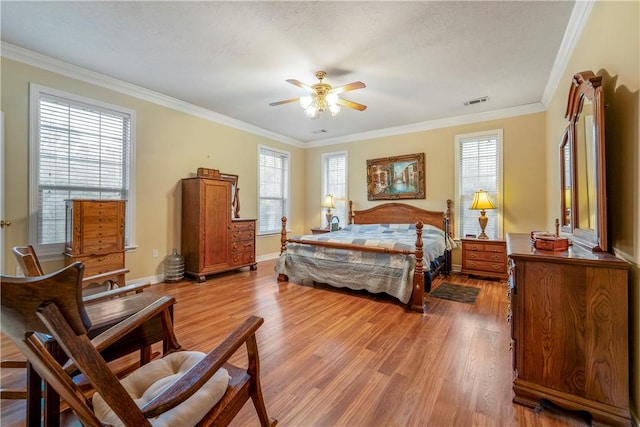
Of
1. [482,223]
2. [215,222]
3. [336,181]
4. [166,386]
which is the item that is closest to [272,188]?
[336,181]

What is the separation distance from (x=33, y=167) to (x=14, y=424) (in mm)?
2716

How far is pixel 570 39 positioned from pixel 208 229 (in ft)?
15.4

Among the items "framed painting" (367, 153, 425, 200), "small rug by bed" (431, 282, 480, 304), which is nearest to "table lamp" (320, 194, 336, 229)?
"framed painting" (367, 153, 425, 200)

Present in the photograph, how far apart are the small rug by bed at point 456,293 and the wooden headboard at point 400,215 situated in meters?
1.23

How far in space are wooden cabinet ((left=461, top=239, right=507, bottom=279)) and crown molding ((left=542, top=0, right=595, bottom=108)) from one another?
7.22 ft

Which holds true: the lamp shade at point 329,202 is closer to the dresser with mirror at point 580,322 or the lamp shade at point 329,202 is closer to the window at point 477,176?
the window at point 477,176

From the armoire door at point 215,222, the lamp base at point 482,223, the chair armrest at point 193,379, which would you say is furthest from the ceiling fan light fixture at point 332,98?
the lamp base at point 482,223

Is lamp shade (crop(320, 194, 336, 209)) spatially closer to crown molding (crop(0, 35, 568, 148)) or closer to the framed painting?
the framed painting

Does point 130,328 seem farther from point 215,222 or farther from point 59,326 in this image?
point 215,222

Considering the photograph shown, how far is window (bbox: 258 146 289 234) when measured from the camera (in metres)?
5.81

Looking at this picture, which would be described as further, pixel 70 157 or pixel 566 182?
pixel 70 157

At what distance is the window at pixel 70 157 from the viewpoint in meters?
3.06

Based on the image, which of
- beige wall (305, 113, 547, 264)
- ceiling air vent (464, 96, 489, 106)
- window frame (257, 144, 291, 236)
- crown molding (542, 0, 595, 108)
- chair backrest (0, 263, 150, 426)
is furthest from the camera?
window frame (257, 144, 291, 236)

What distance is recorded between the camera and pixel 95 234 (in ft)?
10.4
